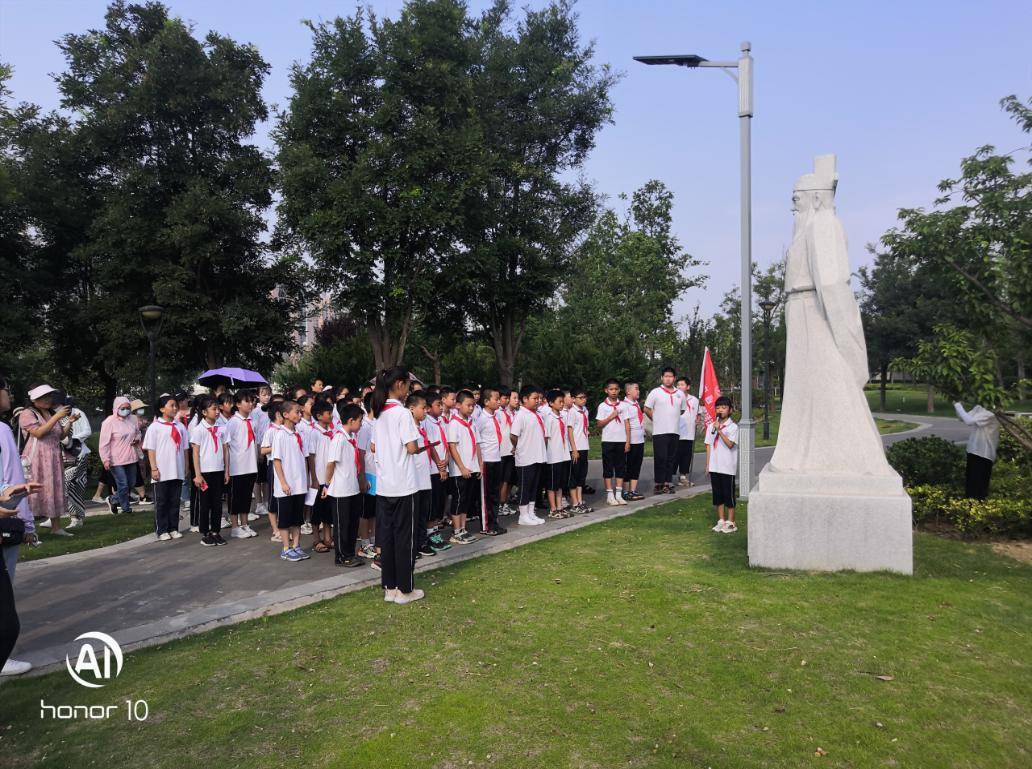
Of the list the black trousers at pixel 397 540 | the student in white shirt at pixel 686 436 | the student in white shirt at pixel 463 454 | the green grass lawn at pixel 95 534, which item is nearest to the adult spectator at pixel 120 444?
the green grass lawn at pixel 95 534

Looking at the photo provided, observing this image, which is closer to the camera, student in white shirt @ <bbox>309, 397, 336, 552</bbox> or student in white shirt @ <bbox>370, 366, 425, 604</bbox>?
student in white shirt @ <bbox>370, 366, 425, 604</bbox>

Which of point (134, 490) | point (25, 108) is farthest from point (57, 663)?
point (25, 108)

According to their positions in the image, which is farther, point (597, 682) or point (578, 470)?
point (578, 470)

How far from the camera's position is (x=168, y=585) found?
7027 millimetres

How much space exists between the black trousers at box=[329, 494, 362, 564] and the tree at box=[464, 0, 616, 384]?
14630mm

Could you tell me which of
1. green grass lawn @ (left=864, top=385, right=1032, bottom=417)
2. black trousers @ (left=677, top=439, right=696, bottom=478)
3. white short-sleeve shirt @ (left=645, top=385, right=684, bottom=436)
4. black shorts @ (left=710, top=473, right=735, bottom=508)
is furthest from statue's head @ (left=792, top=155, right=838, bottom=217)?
green grass lawn @ (left=864, top=385, right=1032, bottom=417)

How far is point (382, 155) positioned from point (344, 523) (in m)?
12.4

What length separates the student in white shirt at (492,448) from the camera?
9320mm

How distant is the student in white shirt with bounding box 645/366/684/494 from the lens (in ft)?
37.8

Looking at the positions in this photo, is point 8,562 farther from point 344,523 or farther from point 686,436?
point 686,436

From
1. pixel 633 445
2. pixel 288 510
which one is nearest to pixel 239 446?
pixel 288 510

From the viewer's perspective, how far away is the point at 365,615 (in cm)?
591

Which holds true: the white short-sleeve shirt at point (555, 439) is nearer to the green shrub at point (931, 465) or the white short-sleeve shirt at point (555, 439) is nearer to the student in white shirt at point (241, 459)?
the student in white shirt at point (241, 459)

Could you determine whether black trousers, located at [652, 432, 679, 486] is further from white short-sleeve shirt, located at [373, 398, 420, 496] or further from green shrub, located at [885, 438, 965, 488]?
white short-sleeve shirt, located at [373, 398, 420, 496]
